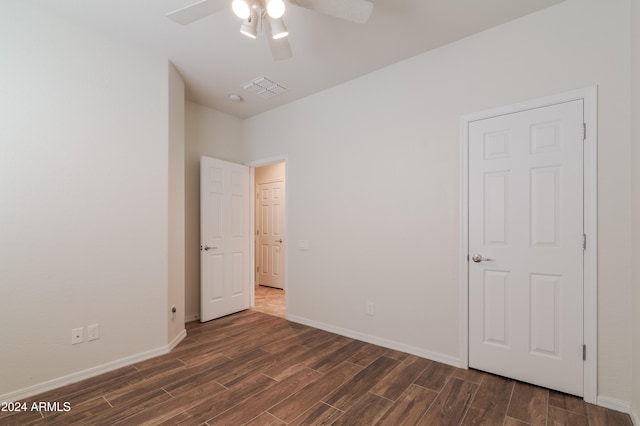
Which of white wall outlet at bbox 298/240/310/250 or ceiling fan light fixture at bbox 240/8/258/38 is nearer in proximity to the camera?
ceiling fan light fixture at bbox 240/8/258/38

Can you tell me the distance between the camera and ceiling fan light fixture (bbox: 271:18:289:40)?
184cm

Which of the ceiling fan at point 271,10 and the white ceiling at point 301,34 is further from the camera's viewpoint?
the white ceiling at point 301,34

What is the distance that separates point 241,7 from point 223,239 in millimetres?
2946

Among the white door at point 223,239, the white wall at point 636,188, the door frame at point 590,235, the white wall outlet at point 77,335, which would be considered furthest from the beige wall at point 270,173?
the white wall at point 636,188

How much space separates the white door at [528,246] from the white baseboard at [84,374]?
2.86 meters

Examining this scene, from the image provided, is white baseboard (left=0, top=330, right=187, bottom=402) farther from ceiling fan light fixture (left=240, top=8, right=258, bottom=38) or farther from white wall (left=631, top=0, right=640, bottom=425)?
white wall (left=631, top=0, right=640, bottom=425)

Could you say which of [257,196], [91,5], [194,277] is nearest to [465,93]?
[91,5]

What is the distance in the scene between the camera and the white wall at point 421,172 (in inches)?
79.0

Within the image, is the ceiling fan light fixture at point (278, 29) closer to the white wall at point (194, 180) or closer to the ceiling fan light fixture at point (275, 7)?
the ceiling fan light fixture at point (275, 7)

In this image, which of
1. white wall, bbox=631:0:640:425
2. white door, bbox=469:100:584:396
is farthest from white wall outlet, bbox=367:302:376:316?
white wall, bbox=631:0:640:425

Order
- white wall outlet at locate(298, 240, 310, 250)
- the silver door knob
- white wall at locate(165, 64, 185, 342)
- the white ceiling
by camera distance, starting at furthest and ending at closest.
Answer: white wall outlet at locate(298, 240, 310, 250) < white wall at locate(165, 64, 185, 342) < the silver door knob < the white ceiling

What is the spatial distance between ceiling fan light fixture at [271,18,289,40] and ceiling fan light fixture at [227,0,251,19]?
6.1 inches

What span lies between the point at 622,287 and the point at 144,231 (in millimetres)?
3730

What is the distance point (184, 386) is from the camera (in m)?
2.31
